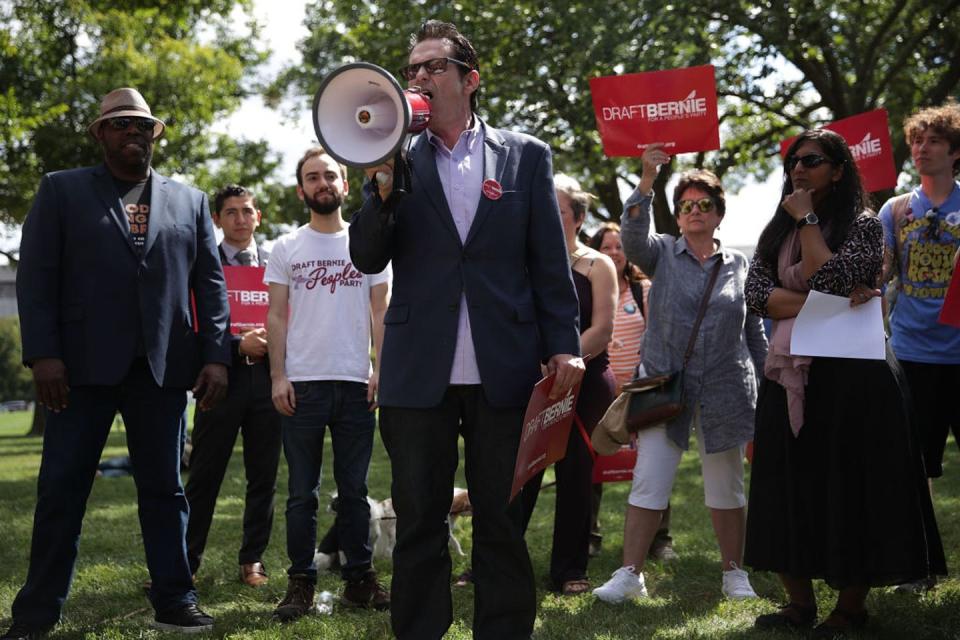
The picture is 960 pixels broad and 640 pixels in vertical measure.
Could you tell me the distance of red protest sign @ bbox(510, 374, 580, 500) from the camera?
3.62m

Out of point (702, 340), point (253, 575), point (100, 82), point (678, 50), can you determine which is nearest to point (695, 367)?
point (702, 340)

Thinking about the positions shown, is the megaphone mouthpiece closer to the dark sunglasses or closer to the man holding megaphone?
the man holding megaphone

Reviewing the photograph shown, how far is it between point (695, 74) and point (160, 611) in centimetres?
379

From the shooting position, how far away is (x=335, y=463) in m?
5.66

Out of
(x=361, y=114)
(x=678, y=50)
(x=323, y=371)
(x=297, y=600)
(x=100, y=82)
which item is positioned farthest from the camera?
(x=100, y=82)

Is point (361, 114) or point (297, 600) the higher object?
point (361, 114)

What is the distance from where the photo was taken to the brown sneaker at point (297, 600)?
5270 millimetres

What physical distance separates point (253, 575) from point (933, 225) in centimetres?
414

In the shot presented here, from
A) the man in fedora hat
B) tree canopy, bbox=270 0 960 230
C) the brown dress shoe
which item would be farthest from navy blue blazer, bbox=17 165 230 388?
tree canopy, bbox=270 0 960 230

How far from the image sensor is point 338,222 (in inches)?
228

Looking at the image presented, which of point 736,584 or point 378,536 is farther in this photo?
point 378,536

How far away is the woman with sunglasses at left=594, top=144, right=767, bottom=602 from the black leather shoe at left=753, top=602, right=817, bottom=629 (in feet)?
2.61

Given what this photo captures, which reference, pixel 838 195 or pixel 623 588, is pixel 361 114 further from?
pixel 623 588

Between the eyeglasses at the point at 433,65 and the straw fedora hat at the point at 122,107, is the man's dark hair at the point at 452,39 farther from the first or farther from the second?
the straw fedora hat at the point at 122,107
